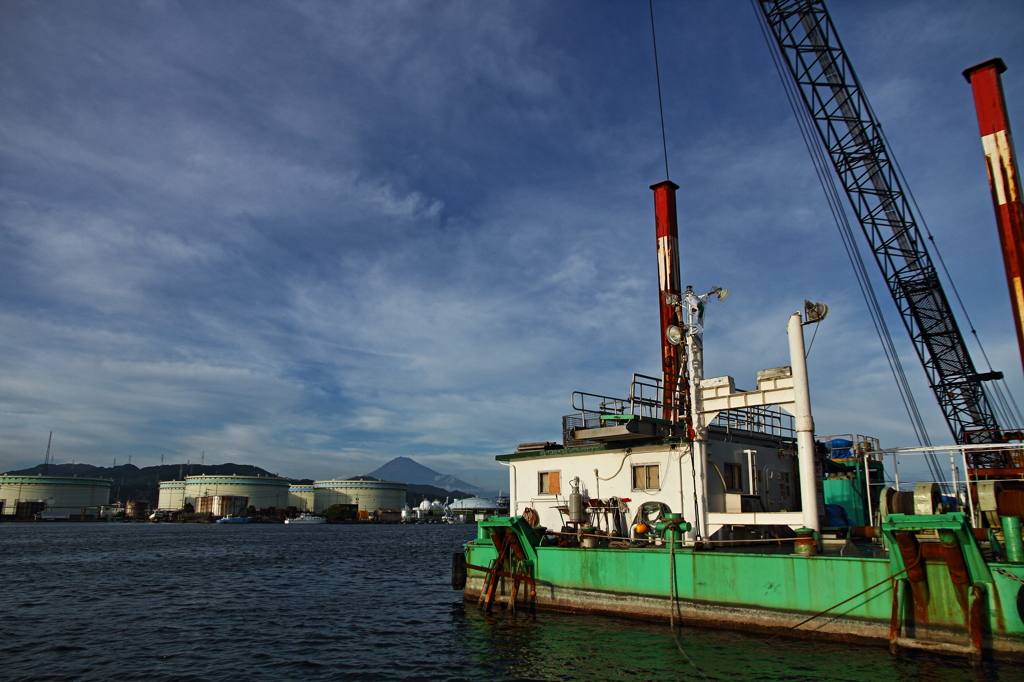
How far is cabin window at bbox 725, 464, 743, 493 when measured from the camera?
2473 cm

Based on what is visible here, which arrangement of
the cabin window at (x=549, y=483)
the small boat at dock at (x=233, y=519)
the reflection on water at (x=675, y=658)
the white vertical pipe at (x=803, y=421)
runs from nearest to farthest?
the reflection on water at (x=675, y=658)
the white vertical pipe at (x=803, y=421)
the cabin window at (x=549, y=483)
the small boat at dock at (x=233, y=519)

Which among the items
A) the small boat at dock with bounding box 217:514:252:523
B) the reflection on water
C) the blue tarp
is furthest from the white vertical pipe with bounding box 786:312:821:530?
the small boat at dock with bounding box 217:514:252:523

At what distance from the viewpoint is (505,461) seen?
28.9 meters

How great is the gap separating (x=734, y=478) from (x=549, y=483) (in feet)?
24.6

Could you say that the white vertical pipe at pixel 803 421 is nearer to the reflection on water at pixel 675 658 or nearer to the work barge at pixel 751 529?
the work barge at pixel 751 529

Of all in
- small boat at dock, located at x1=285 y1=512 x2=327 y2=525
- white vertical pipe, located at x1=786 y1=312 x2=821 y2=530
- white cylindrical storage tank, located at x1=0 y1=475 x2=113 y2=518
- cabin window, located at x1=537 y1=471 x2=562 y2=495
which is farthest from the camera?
white cylindrical storage tank, located at x1=0 y1=475 x2=113 y2=518

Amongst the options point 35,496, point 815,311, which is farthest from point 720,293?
point 35,496

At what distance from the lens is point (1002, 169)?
25469 mm

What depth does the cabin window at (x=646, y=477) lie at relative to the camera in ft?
79.9

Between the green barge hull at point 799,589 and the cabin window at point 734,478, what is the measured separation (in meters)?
5.88

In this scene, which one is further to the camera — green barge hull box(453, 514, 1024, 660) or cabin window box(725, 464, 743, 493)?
cabin window box(725, 464, 743, 493)

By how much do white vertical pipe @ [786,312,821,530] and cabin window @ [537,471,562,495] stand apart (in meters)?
10.2

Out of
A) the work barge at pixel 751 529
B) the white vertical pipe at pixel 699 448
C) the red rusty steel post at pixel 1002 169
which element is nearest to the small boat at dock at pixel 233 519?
the work barge at pixel 751 529

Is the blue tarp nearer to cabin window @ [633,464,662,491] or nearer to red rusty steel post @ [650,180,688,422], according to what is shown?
red rusty steel post @ [650,180,688,422]
